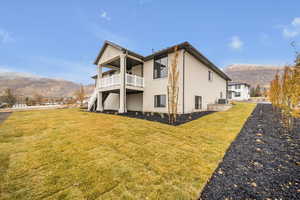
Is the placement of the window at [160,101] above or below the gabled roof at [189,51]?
below

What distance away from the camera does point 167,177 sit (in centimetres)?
243

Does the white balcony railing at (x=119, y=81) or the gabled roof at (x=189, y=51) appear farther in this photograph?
the white balcony railing at (x=119, y=81)

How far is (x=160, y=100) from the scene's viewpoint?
1091cm

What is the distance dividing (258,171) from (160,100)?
8431mm

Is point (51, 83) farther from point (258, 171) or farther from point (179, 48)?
point (258, 171)

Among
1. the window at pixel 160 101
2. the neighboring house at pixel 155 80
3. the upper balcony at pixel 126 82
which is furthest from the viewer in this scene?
the upper balcony at pixel 126 82

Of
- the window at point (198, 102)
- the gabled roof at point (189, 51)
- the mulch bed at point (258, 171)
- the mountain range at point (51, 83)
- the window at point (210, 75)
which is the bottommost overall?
the mulch bed at point (258, 171)

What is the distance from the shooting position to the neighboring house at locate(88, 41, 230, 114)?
32.6 feet

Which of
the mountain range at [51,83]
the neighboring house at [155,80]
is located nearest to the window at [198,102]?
the neighboring house at [155,80]

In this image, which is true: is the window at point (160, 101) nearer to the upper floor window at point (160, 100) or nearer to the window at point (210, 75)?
the upper floor window at point (160, 100)

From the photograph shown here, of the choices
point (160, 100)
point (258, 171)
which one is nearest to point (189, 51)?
point (160, 100)

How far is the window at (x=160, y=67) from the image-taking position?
34.5 feet

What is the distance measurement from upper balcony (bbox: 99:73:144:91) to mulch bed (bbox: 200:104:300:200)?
8834 millimetres

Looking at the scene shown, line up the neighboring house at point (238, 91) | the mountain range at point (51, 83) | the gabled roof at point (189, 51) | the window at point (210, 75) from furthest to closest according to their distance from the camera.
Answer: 1. the mountain range at point (51, 83)
2. the neighboring house at point (238, 91)
3. the window at point (210, 75)
4. the gabled roof at point (189, 51)
